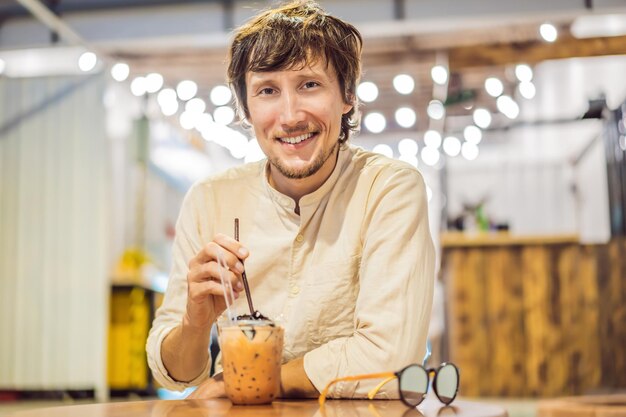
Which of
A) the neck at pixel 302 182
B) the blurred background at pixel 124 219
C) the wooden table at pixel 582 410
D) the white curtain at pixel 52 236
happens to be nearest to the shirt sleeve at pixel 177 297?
the neck at pixel 302 182

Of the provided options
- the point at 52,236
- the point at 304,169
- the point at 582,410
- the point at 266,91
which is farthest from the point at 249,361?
the point at 52,236

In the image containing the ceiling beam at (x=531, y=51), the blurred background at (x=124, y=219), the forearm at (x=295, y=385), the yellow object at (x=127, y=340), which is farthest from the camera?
the yellow object at (x=127, y=340)

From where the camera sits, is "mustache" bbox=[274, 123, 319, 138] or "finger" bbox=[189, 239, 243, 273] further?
"mustache" bbox=[274, 123, 319, 138]

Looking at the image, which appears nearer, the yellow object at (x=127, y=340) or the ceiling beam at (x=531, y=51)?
the ceiling beam at (x=531, y=51)

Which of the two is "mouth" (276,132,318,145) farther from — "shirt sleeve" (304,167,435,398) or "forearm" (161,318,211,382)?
"forearm" (161,318,211,382)

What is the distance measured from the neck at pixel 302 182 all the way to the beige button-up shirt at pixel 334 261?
0.07 feet

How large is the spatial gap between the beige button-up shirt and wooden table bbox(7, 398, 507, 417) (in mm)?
148

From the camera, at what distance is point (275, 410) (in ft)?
3.99

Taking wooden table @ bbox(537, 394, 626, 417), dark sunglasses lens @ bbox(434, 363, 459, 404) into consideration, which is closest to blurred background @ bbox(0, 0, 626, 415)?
wooden table @ bbox(537, 394, 626, 417)

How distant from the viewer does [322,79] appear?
5.71 feet

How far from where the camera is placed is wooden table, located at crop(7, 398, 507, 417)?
45.6 inches

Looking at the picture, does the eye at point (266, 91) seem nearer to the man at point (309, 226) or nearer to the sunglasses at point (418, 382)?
the man at point (309, 226)

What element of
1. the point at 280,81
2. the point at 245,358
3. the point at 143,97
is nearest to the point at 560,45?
the point at 143,97

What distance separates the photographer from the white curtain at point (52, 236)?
6.50 metres
